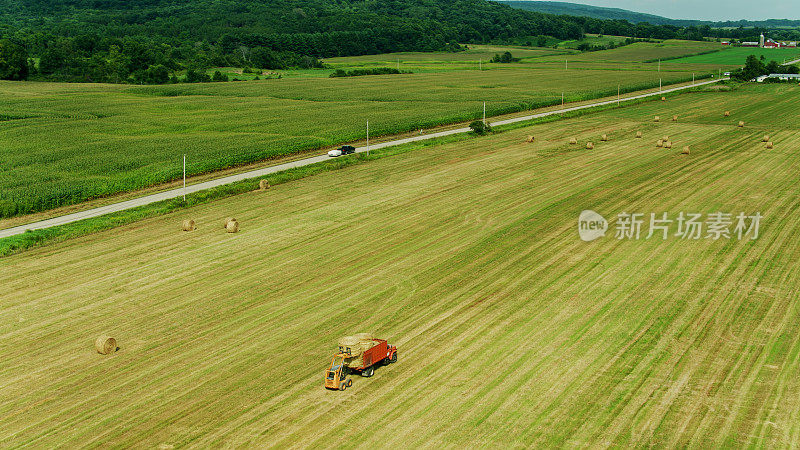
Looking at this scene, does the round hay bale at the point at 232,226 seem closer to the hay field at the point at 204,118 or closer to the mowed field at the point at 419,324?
the mowed field at the point at 419,324

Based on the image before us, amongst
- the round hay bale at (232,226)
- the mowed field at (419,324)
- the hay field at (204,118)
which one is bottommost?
the mowed field at (419,324)

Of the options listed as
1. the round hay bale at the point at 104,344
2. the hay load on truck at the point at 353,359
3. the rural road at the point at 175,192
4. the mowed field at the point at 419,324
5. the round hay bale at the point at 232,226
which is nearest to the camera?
the mowed field at the point at 419,324

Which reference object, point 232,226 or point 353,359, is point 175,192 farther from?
point 353,359

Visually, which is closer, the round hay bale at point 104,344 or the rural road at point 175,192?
the round hay bale at point 104,344

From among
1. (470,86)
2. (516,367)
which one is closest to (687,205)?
(516,367)

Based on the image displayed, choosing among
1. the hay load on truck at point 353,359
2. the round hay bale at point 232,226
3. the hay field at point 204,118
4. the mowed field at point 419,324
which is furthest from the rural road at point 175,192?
the hay load on truck at point 353,359

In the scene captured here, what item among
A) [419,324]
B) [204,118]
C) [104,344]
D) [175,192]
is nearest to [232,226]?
[175,192]

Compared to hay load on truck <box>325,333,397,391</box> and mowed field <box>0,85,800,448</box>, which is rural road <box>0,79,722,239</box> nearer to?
mowed field <box>0,85,800,448</box>
